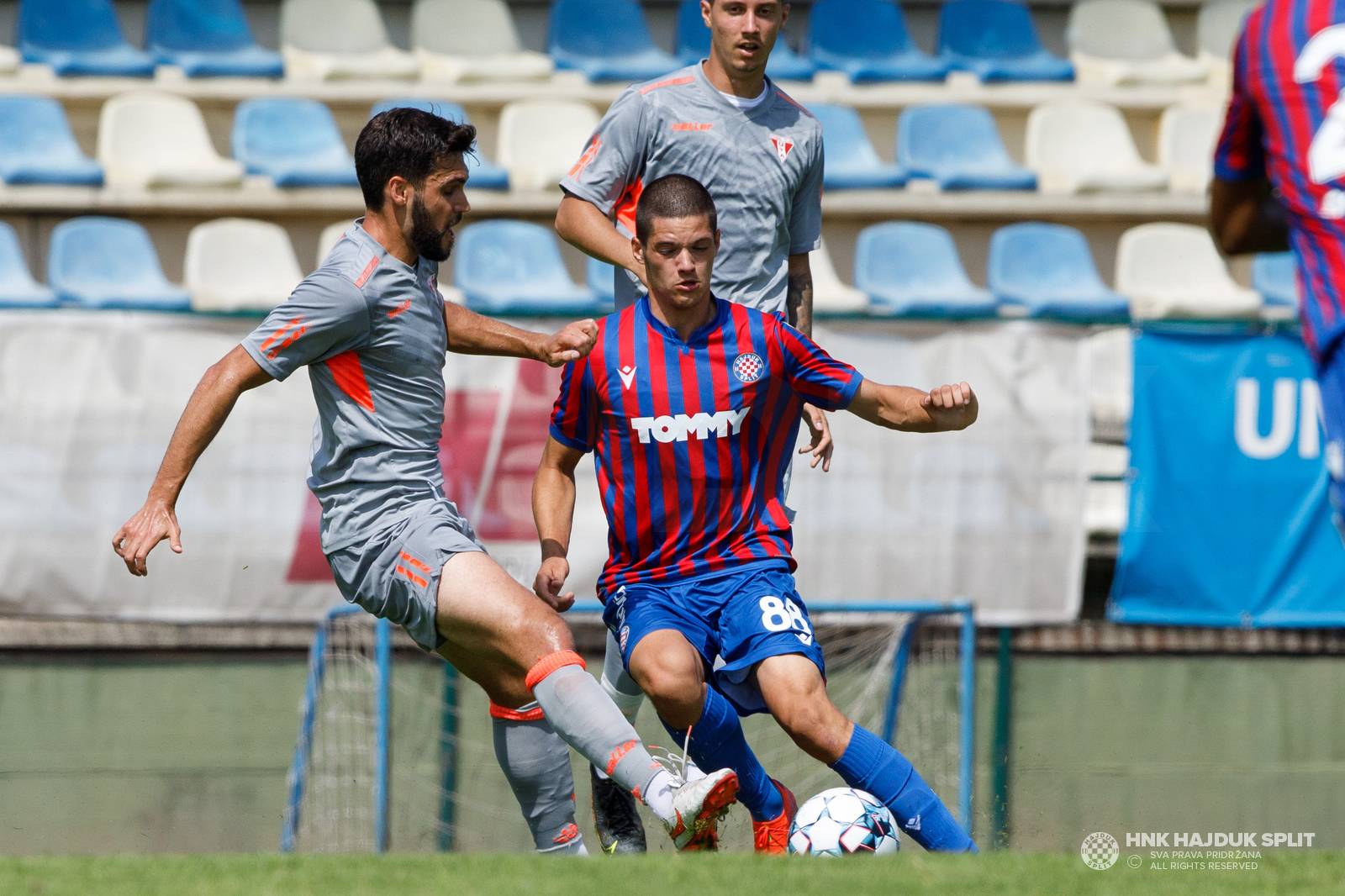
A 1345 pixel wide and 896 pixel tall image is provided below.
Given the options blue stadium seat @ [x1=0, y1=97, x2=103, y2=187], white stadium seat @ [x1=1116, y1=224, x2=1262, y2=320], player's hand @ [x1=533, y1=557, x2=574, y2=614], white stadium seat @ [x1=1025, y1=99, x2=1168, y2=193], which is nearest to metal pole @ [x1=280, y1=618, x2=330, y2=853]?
player's hand @ [x1=533, y1=557, x2=574, y2=614]

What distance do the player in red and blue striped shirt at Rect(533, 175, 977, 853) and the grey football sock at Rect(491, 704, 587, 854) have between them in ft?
1.13

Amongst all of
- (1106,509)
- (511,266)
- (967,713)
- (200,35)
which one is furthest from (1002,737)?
(200,35)

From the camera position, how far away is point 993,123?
420 inches

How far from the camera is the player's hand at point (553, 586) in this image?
4184 millimetres

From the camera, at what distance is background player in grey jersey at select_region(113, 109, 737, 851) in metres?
3.91

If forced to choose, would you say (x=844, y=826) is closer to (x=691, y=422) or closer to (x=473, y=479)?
(x=691, y=422)

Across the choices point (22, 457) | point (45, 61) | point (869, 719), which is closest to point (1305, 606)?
point (869, 719)

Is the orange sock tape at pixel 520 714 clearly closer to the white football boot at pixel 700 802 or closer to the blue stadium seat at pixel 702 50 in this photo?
the white football boot at pixel 700 802

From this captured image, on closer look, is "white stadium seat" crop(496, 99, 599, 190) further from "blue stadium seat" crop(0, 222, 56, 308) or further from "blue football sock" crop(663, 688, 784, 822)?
"blue football sock" crop(663, 688, 784, 822)

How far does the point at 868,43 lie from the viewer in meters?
11.0

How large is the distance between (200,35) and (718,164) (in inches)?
277

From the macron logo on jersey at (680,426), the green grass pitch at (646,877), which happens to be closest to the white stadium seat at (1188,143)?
the macron logo on jersey at (680,426)

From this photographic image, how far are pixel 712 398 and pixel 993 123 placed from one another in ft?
22.8

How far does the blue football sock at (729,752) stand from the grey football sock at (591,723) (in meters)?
0.48
